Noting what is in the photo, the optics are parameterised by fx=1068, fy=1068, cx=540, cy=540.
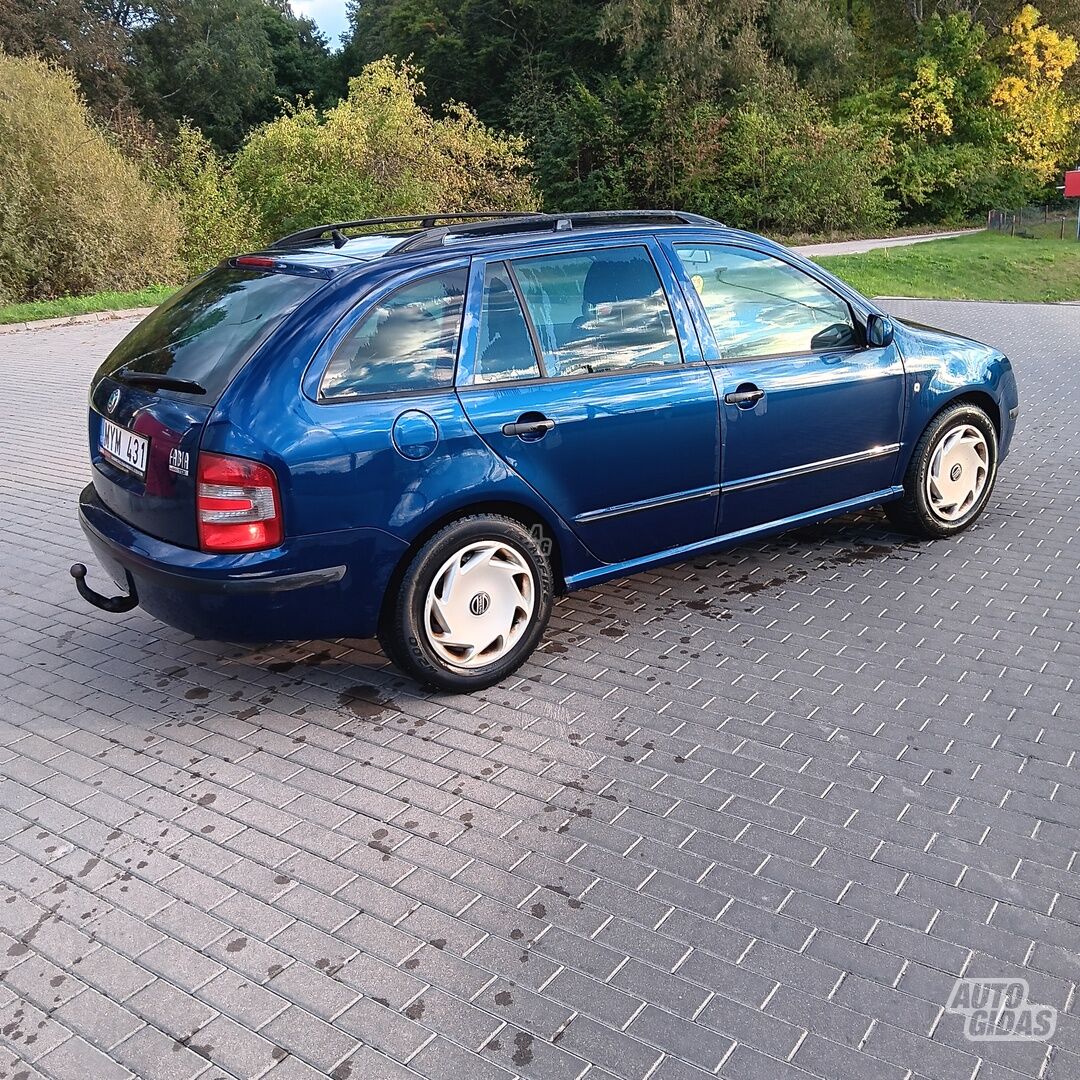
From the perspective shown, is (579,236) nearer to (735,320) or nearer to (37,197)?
(735,320)

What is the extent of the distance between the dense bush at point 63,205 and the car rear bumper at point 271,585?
52.9 ft

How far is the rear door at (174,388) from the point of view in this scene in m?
3.90

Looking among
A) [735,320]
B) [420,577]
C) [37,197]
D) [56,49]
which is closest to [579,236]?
[735,320]

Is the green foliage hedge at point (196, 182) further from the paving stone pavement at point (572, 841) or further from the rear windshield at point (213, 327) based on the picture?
the rear windshield at point (213, 327)

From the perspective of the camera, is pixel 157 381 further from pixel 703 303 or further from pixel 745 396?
pixel 745 396

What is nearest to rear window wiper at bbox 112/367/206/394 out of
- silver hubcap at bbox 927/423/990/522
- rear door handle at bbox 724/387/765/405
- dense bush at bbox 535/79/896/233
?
rear door handle at bbox 724/387/765/405

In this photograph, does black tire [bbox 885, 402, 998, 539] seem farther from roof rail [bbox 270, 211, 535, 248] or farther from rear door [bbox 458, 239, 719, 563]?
roof rail [bbox 270, 211, 535, 248]

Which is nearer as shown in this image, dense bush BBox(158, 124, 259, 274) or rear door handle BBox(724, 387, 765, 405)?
rear door handle BBox(724, 387, 765, 405)

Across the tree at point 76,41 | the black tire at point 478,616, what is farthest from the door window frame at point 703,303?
the tree at point 76,41

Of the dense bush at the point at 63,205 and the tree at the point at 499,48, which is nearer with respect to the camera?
the dense bush at the point at 63,205

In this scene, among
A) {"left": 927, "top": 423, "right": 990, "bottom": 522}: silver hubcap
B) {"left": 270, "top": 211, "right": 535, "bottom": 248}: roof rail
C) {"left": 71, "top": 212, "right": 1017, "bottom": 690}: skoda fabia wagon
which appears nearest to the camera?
{"left": 71, "top": 212, "right": 1017, "bottom": 690}: skoda fabia wagon

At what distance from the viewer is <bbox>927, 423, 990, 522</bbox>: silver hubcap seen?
5.81 meters

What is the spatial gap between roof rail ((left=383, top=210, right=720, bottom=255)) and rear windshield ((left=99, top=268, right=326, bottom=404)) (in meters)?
0.52

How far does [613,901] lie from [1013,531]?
408cm
